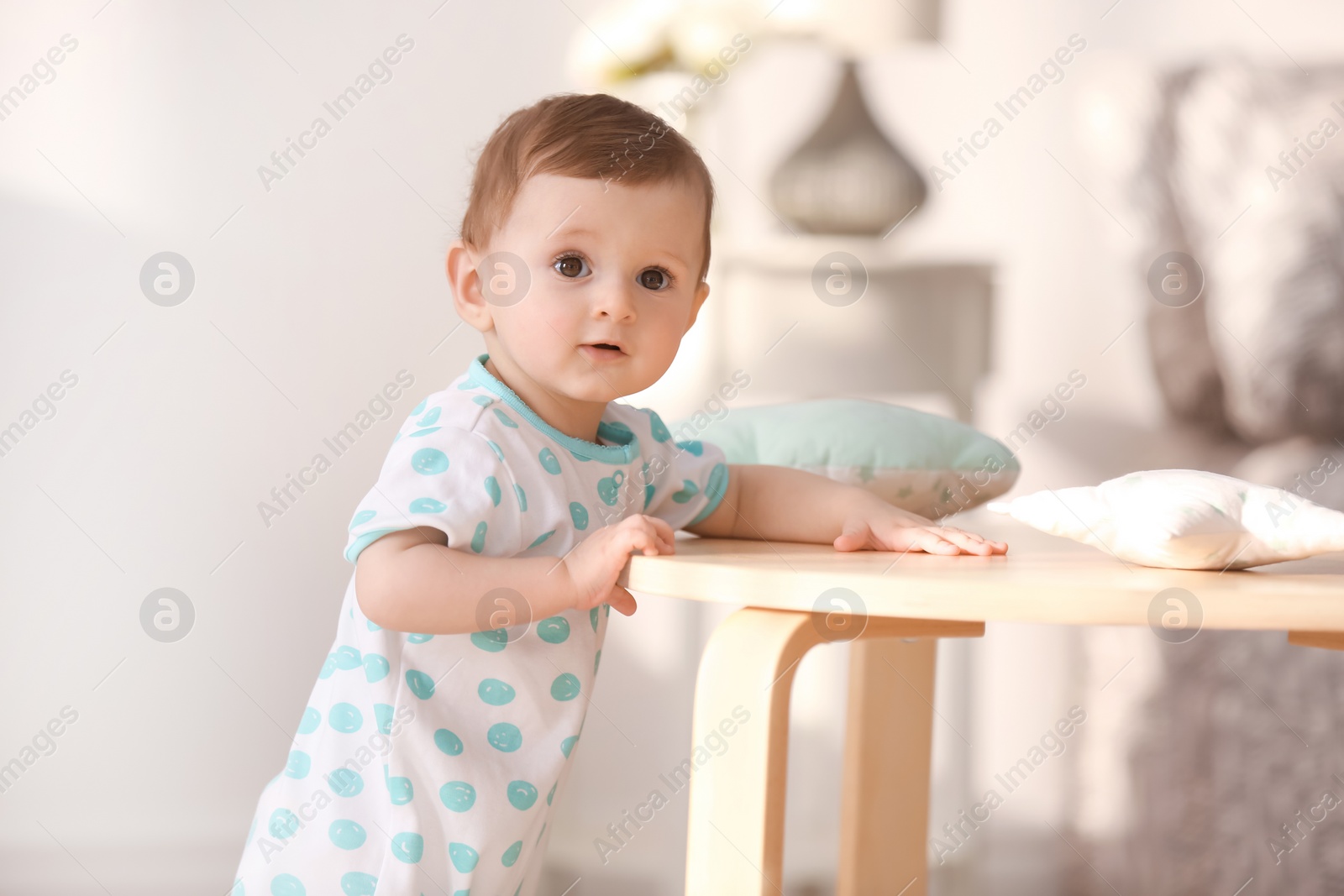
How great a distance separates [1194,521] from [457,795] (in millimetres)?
477

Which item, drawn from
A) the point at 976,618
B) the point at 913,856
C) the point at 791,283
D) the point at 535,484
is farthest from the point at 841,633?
the point at 791,283

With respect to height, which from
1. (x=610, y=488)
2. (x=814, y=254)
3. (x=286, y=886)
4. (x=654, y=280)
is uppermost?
(x=814, y=254)

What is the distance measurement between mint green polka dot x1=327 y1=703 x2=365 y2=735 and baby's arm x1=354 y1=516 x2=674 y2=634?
13 cm

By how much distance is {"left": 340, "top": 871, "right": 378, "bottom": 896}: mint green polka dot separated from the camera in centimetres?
75

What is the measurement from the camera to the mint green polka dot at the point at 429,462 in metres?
0.69

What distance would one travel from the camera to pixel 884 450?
96 cm

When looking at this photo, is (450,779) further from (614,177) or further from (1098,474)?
(1098,474)

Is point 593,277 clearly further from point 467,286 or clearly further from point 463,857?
point 463,857

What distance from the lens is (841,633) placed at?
23.1 inches

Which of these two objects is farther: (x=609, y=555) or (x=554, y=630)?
(x=554, y=630)

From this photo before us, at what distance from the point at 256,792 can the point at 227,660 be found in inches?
6.7

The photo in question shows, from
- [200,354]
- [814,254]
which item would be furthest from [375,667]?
[814,254]

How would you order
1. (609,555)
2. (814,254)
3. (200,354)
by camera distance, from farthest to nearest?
(814,254) < (200,354) < (609,555)

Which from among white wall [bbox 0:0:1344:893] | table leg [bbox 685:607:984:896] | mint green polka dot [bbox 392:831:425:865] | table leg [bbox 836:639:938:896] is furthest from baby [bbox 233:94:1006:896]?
white wall [bbox 0:0:1344:893]
